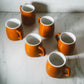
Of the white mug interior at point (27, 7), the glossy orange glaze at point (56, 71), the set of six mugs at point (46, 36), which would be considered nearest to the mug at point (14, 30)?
the set of six mugs at point (46, 36)

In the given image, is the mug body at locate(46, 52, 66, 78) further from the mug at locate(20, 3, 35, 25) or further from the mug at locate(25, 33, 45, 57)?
the mug at locate(20, 3, 35, 25)

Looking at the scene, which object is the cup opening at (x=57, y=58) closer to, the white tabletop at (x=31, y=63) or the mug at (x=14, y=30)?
the white tabletop at (x=31, y=63)

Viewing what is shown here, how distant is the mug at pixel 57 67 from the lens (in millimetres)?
563

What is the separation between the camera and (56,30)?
2.65 ft

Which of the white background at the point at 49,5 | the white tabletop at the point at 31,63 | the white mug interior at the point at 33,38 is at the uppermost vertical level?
the white background at the point at 49,5

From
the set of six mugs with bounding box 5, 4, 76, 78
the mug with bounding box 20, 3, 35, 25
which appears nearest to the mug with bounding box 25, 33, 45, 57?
the set of six mugs with bounding box 5, 4, 76, 78

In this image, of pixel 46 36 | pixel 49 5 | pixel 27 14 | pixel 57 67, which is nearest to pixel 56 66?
pixel 57 67

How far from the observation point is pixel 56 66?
55cm

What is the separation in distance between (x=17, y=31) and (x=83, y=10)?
45cm

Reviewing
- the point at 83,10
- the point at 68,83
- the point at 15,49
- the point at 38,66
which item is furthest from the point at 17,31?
the point at 83,10

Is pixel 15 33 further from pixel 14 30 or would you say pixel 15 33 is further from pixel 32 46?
pixel 32 46

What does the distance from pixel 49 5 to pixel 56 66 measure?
45 cm

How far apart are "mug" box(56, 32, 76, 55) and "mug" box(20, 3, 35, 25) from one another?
7.1 inches

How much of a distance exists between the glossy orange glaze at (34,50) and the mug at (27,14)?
0.19 metres
